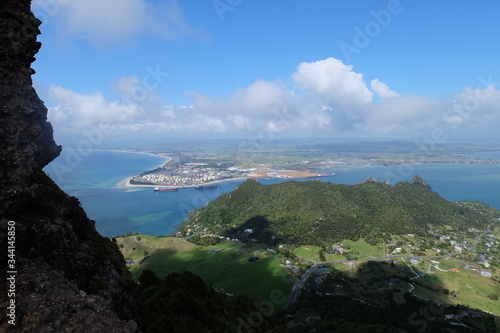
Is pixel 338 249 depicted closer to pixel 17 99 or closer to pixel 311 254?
pixel 311 254

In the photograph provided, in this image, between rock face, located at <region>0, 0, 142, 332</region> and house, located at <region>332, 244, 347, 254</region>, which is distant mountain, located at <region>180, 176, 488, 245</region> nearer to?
house, located at <region>332, 244, 347, 254</region>

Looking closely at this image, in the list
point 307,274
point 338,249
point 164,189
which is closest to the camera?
point 307,274

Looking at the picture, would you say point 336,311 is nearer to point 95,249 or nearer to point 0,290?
point 95,249

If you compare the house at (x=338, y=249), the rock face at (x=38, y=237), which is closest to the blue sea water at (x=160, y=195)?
the house at (x=338, y=249)

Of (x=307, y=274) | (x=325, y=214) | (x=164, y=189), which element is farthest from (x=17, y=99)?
(x=164, y=189)

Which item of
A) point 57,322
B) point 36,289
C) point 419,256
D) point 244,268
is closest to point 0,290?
point 36,289

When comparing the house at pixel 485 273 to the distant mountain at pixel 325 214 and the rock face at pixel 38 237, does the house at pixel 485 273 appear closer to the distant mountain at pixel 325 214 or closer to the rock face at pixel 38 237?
the distant mountain at pixel 325 214

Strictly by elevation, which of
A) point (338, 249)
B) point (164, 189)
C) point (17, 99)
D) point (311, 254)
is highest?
point (17, 99)
